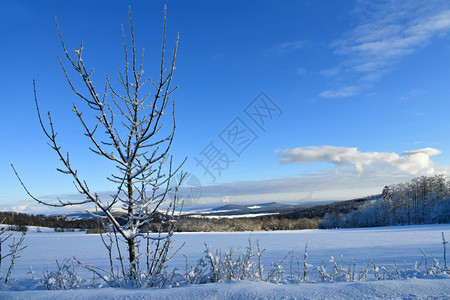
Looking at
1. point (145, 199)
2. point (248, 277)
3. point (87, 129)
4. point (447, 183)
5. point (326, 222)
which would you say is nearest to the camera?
point (87, 129)

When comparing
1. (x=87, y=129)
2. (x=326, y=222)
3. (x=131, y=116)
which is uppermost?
(x=131, y=116)

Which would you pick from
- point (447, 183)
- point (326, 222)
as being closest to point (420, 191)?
point (447, 183)

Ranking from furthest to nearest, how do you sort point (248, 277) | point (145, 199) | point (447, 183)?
point (447, 183) → point (248, 277) → point (145, 199)

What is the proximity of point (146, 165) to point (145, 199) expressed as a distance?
0.43 meters

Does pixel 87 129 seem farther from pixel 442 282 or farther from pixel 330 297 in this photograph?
pixel 442 282

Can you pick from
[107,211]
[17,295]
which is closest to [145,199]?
[107,211]

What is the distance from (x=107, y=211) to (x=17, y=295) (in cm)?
82

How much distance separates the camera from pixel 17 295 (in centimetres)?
198

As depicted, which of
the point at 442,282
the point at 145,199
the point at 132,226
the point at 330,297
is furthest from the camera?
the point at 145,199

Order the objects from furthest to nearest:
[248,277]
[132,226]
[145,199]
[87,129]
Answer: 1. [248,277]
2. [145,199]
3. [132,226]
4. [87,129]

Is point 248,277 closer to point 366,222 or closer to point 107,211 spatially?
point 107,211

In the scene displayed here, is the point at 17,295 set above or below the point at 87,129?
below

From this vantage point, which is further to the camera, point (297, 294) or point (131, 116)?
point (131, 116)

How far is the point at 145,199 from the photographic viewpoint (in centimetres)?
304
